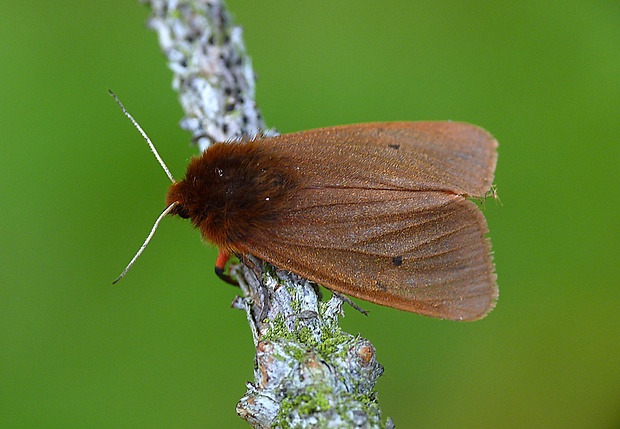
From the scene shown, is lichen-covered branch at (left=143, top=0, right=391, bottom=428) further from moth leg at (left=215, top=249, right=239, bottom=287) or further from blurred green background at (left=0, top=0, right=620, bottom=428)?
blurred green background at (left=0, top=0, right=620, bottom=428)

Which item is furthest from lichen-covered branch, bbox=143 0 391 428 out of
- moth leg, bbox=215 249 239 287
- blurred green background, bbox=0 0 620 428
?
blurred green background, bbox=0 0 620 428

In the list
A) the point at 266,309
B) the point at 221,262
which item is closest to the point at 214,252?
the point at 221,262

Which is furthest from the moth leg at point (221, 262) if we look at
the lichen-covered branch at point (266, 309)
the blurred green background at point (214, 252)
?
the blurred green background at point (214, 252)

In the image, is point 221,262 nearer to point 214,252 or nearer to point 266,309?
point 266,309

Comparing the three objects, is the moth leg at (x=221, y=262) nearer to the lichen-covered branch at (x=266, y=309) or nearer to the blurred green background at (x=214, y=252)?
the lichen-covered branch at (x=266, y=309)

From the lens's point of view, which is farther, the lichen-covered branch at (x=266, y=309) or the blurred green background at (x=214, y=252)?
the blurred green background at (x=214, y=252)

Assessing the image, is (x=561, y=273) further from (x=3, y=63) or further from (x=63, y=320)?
(x=3, y=63)
